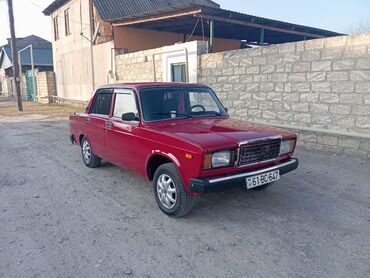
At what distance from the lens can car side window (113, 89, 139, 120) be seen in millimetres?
4471

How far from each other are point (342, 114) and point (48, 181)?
6.12 metres

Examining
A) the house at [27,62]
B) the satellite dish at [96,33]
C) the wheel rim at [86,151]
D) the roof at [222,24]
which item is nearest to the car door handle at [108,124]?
the wheel rim at [86,151]

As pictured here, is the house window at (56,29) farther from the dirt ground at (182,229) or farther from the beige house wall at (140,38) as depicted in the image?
the dirt ground at (182,229)

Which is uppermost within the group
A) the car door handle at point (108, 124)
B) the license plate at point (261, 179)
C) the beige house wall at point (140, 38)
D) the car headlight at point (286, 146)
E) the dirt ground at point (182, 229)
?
the beige house wall at point (140, 38)

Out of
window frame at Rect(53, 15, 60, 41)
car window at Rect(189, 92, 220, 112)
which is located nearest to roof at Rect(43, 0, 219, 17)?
window frame at Rect(53, 15, 60, 41)

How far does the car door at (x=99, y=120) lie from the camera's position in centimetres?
519

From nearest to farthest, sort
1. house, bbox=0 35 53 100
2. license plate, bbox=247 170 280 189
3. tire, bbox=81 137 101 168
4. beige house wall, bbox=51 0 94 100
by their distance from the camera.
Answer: license plate, bbox=247 170 280 189 < tire, bbox=81 137 101 168 < beige house wall, bbox=51 0 94 100 < house, bbox=0 35 53 100

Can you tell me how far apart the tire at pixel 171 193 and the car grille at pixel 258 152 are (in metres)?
0.75

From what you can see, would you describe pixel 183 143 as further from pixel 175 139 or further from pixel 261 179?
pixel 261 179

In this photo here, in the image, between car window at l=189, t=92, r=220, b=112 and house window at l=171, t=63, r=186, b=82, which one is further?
house window at l=171, t=63, r=186, b=82

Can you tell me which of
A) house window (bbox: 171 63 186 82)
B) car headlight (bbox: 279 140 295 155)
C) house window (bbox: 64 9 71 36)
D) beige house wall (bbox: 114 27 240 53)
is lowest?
car headlight (bbox: 279 140 295 155)

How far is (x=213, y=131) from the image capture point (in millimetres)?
3770

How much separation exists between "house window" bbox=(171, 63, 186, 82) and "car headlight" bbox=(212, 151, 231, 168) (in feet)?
25.4

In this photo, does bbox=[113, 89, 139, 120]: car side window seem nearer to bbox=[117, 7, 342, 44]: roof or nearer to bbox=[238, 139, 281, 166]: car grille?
bbox=[238, 139, 281, 166]: car grille
